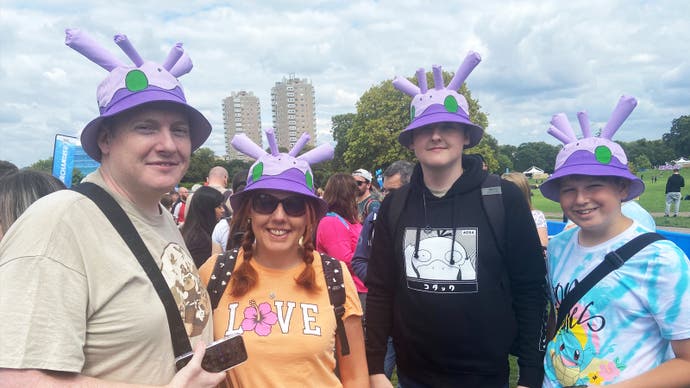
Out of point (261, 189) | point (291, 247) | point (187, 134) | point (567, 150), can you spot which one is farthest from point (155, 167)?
point (567, 150)

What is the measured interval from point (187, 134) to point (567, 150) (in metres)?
2.00

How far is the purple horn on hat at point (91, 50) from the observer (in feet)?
5.48

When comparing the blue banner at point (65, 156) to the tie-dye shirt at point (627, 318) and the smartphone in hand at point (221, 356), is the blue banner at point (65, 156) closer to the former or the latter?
the smartphone in hand at point (221, 356)

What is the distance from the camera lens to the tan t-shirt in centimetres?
119

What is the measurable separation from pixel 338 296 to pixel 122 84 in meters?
1.41

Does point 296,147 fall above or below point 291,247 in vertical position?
above

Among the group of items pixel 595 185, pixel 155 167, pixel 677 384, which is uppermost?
pixel 155 167

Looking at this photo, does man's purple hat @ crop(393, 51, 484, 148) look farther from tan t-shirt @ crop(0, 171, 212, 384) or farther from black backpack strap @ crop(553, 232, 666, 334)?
tan t-shirt @ crop(0, 171, 212, 384)

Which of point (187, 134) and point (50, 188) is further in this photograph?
point (50, 188)

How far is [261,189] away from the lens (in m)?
2.26

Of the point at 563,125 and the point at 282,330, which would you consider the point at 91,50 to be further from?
the point at 563,125

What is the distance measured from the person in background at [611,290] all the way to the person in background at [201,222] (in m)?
3.31

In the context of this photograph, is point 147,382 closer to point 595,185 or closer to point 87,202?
point 87,202

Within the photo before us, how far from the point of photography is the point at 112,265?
55.2 inches
